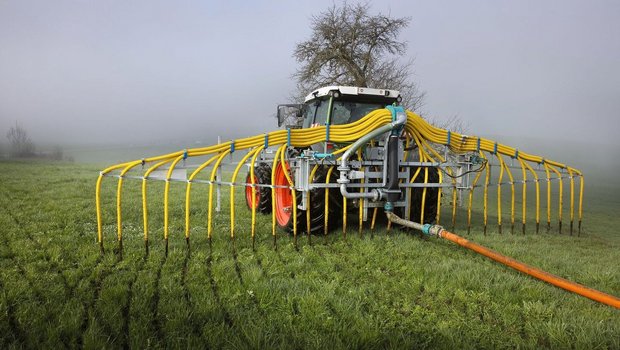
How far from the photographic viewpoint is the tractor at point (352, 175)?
5293 millimetres

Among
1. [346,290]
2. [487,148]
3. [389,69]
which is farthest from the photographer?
[389,69]

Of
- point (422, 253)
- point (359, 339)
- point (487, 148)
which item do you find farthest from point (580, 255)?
point (359, 339)

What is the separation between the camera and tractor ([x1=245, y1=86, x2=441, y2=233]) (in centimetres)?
529

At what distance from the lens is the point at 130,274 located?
12.6ft

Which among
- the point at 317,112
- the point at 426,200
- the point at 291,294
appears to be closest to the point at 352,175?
the point at 426,200

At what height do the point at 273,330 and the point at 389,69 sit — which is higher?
the point at 389,69

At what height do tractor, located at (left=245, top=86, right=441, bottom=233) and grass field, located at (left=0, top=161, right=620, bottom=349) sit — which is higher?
tractor, located at (left=245, top=86, right=441, bottom=233)

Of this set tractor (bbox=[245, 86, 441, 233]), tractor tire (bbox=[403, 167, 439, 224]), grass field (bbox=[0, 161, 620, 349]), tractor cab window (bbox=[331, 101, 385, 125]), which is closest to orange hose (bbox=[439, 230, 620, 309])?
grass field (bbox=[0, 161, 620, 349])

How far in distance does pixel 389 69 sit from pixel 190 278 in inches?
518

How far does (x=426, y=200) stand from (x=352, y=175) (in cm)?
180

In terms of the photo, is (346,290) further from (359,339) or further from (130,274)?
(130,274)

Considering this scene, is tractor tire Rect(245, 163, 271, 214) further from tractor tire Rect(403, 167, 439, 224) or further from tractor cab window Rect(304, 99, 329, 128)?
tractor tire Rect(403, 167, 439, 224)

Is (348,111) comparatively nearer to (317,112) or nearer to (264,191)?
(317,112)

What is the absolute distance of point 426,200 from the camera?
6.36 m
